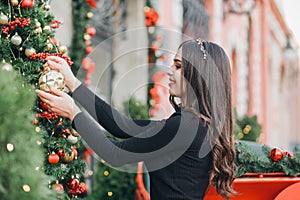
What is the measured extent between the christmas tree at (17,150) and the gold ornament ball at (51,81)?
57 centimetres

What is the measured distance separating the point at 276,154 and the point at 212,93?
0.80 metres

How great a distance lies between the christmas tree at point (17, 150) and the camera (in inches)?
65.7

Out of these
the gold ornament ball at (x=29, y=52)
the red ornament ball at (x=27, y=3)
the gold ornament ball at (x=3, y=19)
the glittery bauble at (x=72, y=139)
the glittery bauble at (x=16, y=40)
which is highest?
the red ornament ball at (x=27, y=3)

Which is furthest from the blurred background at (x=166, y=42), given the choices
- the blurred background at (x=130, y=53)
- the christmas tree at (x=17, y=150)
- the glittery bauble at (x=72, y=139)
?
the christmas tree at (x=17, y=150)

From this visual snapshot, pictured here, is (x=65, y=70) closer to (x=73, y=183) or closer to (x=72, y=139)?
(x=72, y=139)

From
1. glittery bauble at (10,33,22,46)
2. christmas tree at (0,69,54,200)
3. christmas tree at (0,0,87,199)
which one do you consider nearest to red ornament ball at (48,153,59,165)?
christmas tree at (0,0,87,199)

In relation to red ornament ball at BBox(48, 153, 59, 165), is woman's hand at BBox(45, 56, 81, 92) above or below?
above

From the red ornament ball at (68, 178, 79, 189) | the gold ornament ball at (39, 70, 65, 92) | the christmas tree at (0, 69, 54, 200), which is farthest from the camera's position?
the red ornament ball at (68, 178, 79, 189)

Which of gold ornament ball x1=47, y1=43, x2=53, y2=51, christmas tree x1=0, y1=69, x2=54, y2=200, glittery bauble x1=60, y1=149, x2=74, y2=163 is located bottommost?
glittery bauble x1=60, y1=149, x2=74, y2=163

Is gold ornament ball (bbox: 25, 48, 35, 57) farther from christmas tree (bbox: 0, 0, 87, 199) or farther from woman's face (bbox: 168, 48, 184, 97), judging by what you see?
woman's face (bbox: 168, 48, 184, 97)

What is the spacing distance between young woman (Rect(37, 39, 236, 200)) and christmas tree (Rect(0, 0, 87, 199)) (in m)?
0.13

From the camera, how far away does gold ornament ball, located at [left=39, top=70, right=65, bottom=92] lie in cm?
235

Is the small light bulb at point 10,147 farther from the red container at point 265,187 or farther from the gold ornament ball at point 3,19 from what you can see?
the red container at point 265,187

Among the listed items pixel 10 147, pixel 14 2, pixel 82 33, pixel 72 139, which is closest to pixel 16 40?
pixel 14 2
